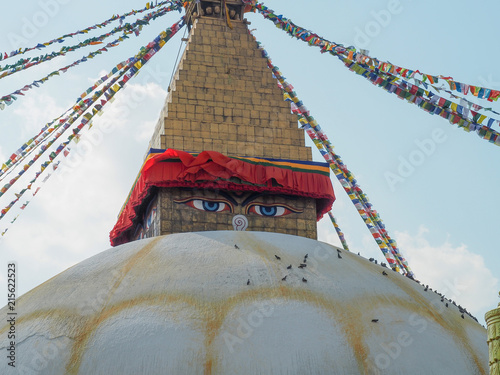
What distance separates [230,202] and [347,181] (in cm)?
266

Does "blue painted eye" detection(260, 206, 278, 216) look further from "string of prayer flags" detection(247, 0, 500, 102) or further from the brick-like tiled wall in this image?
"string of prayer flags" detection(247, 0, 500, 102)

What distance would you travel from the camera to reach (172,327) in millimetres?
5855

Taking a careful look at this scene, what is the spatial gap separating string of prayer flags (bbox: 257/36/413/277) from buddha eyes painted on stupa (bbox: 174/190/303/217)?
2.01 meters

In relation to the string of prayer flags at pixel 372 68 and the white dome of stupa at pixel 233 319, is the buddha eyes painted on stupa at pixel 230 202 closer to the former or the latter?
the string of prayer flags at pixel 372 68

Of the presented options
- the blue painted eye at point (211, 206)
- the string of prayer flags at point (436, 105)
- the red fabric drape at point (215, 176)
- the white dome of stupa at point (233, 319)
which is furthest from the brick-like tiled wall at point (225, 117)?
the white dome of stupa at point (233, 319)

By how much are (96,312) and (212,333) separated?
3.21 ft

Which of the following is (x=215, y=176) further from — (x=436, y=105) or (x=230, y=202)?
(x=436, y=105)

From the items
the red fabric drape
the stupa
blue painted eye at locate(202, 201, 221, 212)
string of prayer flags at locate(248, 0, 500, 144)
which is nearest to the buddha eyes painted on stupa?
blue painted eye at locate(202, 201, 221, 212)

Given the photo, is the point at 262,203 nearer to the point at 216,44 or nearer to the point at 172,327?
the point at 216,44

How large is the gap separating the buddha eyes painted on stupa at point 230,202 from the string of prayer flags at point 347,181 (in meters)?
2.01

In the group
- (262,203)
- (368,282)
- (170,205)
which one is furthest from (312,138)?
(368,282)

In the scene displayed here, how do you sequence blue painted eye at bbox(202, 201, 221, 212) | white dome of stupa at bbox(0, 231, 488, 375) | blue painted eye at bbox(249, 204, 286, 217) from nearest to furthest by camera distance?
white dome of stupa at bbox(0, 231, 488, 375) < blue painted eye at bbox(202, 201, 221, 212) < blue painted eye at bbox(249, 204, 286, 217)

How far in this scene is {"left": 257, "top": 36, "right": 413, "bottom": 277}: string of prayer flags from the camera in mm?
12094

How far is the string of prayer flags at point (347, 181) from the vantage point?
476 inches
